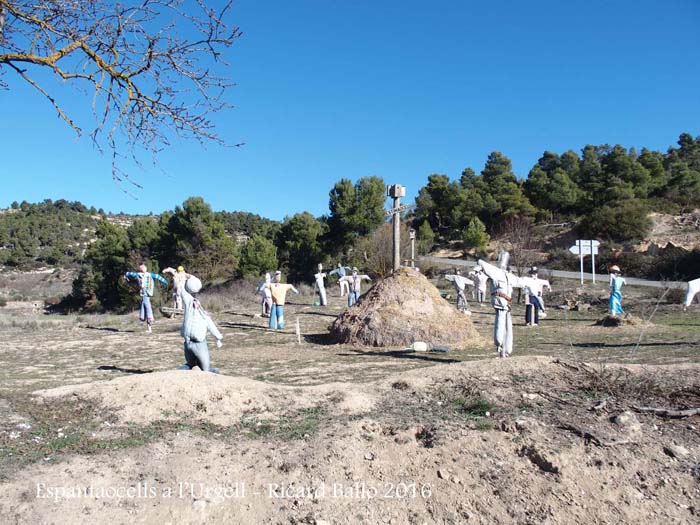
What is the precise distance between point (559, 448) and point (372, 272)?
31.3 m

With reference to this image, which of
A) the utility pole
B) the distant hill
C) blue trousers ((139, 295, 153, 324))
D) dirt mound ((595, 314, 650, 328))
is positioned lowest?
dirt mound ((595, 314, 650, 328))

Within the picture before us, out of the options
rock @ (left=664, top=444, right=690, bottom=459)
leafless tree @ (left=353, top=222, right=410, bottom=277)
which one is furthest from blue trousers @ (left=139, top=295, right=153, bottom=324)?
leafless tree @ (left=353, top=222, right=410, bottom=277)

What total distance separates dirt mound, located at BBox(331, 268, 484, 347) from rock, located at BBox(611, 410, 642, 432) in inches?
264

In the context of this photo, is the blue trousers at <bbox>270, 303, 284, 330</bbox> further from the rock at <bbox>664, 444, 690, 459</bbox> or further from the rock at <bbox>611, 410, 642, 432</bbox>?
the rock at <bbox>664, 444, 690, 459</bbox>

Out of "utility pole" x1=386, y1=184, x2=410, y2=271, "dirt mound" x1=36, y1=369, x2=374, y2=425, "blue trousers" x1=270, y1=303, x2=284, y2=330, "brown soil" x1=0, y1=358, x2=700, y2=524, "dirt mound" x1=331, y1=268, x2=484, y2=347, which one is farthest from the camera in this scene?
"blue trousers" x1=270, y1=303, x2=284, y2=330

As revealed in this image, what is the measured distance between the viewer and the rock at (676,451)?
4.65 meters

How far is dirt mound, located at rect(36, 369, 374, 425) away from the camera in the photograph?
5.63 m

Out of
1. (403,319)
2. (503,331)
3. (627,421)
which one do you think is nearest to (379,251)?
(403,319)

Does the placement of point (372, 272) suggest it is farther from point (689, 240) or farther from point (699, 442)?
point (699, 442)

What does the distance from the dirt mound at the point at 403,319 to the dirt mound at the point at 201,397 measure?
5.66 metres

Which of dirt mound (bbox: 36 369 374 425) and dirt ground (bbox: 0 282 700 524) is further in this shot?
dirt mound (bbox: 36 369 374 425)

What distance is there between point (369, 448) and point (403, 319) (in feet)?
24.9

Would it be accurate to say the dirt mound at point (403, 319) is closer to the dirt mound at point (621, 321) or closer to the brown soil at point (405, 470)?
the dirt mound at point (621, 321)

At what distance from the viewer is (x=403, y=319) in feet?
40.3
